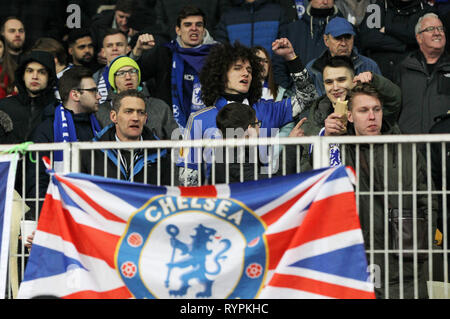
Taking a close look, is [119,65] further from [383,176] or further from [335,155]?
[383,176]

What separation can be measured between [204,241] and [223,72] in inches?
133

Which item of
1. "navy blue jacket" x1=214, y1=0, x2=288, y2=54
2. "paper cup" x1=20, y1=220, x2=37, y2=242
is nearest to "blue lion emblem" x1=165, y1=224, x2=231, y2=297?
"paper cup" x1=20, y1=220, x2=37, y2=242

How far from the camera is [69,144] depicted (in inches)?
351

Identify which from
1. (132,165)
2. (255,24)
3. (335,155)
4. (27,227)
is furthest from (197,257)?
(255,24)

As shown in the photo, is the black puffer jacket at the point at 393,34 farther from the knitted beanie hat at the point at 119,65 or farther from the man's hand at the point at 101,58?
the man's hand at the point at 101,58

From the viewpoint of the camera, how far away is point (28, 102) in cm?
1281

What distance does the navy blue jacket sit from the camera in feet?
44.0

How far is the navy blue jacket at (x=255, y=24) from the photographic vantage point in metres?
13.4

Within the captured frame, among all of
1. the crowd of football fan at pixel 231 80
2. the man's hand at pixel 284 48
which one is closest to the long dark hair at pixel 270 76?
the crowd of football fan at pixel 231 80

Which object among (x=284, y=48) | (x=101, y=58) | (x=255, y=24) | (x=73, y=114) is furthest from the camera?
(x=101, y=58)
